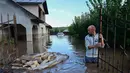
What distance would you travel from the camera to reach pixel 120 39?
50.4ft

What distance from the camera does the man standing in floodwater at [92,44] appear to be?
5472mm

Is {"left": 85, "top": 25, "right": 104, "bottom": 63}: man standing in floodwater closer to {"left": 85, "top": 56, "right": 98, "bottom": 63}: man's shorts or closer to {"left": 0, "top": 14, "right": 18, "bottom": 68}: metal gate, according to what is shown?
{"left": 85, "top": 56, "right": 98, "bottom": 63}: man's shorts

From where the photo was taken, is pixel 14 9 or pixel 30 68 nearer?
pixel 30 68

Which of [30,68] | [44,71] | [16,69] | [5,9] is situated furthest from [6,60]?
[5,9]

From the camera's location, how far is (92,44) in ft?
18.7

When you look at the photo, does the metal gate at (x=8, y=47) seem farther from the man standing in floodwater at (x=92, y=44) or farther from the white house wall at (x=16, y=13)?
the white house wall at (x=16, y=13)

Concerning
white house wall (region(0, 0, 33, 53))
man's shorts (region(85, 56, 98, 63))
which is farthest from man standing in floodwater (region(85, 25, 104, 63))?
white house wall (region(0, 0, 33, 53))

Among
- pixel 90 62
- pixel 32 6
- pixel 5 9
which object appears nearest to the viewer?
pixel 90 62

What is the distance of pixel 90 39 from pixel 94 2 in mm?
15211

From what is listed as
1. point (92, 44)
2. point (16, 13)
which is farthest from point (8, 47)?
point (16, 13)

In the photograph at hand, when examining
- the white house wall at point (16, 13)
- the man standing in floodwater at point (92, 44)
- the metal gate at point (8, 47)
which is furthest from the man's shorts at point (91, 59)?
the white house wall at point (16, 13)

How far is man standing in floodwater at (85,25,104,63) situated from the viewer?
547cm

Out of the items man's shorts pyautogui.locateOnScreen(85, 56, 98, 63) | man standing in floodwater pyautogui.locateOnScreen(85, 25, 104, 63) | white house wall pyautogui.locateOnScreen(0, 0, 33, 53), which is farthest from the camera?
white house wall pyautogui.locateOnScreen(0, 0, 33, 53)

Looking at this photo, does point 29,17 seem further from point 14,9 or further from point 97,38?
point 97,38
